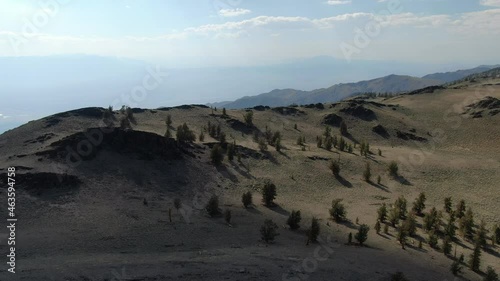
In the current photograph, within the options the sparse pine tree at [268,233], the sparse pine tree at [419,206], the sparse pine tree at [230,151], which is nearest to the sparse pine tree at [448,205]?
the sparse pine tree at [419,206]

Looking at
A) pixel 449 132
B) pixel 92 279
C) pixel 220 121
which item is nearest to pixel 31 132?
pixel 220 121

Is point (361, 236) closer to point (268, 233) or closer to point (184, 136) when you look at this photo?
point (268, 233)

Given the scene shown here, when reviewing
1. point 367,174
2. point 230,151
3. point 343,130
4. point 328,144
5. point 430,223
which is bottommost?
point 430,223

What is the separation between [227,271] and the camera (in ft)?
64.0

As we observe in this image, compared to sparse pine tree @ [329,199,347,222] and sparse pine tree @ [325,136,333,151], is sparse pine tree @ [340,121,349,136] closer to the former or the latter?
sparse pine tree @ [325,136,333,151]

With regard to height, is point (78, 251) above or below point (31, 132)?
below

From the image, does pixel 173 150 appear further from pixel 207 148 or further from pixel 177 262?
pixel 177 262

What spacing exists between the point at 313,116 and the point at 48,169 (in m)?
44.7

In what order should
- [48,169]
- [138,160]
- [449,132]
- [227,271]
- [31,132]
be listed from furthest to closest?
[449,132]
[31,132]
[138,160]
[48,169]
[227,271]

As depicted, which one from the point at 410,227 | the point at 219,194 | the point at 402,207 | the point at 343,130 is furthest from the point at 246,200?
the point at 343,130
